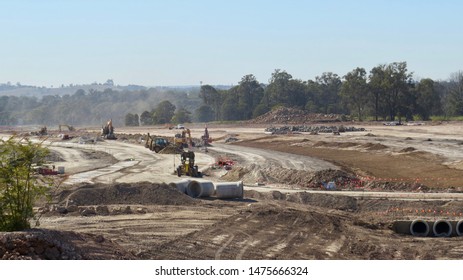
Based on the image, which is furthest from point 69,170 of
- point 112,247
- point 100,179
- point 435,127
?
point 435,127

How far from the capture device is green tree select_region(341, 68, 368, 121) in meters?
146

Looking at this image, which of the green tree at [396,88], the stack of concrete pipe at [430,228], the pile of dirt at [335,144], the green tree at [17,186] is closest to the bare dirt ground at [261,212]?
the stack of concrete pipe at [430,228]

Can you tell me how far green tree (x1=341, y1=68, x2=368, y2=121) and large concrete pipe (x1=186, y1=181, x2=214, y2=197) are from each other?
109 m

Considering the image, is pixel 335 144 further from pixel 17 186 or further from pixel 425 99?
pixel 425 99

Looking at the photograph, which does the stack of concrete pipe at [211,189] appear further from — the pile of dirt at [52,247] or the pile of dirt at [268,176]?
the pile of dirt at [52,247]

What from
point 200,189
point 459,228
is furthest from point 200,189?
point 459,228

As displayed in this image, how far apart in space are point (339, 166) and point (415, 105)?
8695cm

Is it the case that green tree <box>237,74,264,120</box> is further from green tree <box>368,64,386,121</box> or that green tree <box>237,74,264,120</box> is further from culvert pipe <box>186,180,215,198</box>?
culvert pipe <box>186,180,215,198</box>

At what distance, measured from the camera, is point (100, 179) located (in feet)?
167

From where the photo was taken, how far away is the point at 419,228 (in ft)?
101

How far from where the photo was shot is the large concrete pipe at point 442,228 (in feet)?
98.7

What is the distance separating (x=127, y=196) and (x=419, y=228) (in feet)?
49.5

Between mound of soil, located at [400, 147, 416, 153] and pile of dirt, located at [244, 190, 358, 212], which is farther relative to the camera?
mound of soil, located at [400, 147, 416, 153]

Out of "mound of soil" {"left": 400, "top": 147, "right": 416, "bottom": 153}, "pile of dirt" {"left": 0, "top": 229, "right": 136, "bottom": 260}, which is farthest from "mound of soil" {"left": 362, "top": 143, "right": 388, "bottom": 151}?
"pile of dirt" {"left": 0, "top": 229, "right": 136, "bottom": 260}
